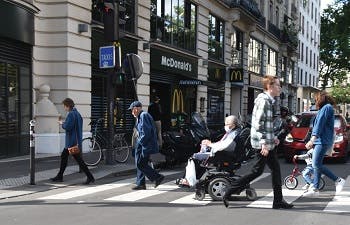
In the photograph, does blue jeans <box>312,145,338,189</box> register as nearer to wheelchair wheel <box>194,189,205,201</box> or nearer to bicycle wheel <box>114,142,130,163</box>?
wheelchair wheel <box>194,189,205,201</box>

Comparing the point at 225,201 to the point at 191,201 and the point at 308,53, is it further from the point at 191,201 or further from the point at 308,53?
the point at 308,53

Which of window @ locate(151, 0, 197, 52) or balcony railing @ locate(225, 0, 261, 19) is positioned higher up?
balcony railing @ locate(225, 0, 261, 19)

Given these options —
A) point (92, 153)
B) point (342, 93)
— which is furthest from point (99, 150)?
point (342, 93)

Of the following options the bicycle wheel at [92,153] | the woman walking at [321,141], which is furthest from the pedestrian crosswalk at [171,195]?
the bicycle wheel at [92,153]

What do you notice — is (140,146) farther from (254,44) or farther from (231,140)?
(254,44)

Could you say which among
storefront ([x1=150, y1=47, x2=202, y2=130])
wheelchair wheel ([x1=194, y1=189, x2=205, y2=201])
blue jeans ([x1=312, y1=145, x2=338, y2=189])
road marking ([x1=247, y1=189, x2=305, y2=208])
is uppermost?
storefront ([x1=150, y1=47, x2=202, y2=130])

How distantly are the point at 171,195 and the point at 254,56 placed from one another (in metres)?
28.2

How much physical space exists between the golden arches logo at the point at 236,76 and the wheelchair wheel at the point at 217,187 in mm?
22024

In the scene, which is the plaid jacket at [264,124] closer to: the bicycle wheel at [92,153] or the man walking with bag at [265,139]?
the man walking with bag at [265,139]

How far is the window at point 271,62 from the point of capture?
40.8 m

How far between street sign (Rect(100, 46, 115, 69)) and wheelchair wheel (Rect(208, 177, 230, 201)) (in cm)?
565

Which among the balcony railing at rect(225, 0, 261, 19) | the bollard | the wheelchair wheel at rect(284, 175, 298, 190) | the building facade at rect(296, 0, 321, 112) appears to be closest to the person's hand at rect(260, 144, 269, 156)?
the wheelchair wheel at rect(284, 175, 298, 190)

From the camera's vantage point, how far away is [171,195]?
9047 millimetres

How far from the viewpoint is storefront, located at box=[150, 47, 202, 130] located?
21.6 meters
